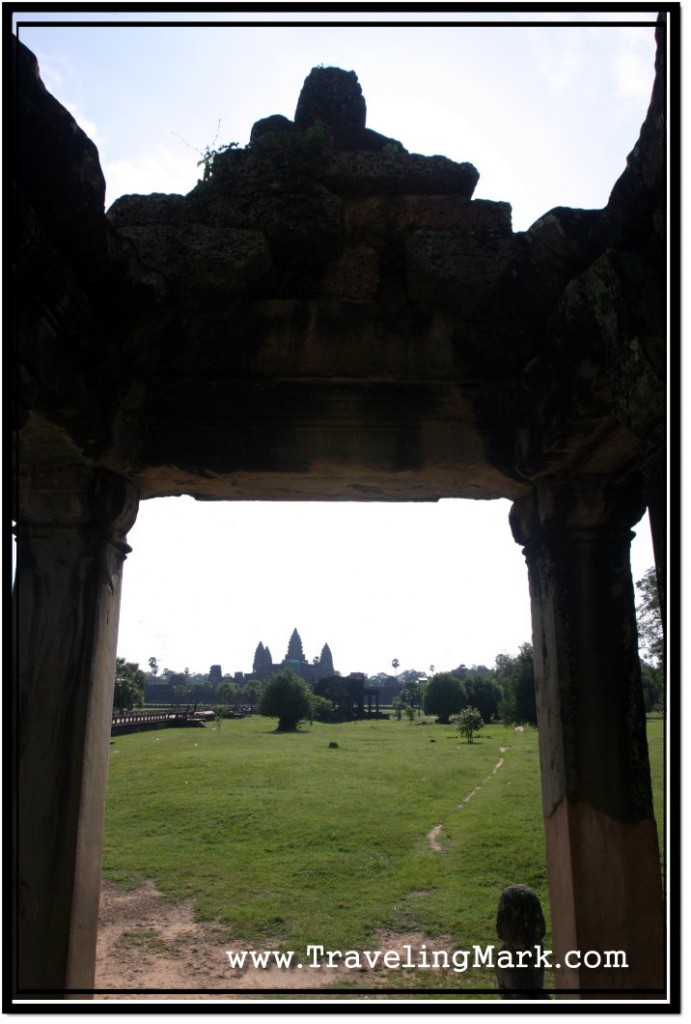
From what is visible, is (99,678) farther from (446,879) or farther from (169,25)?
(446,879)

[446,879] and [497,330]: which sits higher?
[497,330]

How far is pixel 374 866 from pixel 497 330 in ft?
33.2

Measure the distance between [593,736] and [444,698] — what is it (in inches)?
2070

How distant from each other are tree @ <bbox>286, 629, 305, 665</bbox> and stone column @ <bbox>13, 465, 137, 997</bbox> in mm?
127111

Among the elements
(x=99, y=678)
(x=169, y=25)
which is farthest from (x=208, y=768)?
(x=169, y=25)

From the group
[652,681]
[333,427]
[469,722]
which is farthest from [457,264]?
[469,722]

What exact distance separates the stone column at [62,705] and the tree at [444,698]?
52.3 meters

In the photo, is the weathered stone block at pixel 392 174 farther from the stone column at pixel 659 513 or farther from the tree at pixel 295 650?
the tree at pixel 295 650

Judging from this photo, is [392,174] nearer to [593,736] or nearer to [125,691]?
→ [593,736]

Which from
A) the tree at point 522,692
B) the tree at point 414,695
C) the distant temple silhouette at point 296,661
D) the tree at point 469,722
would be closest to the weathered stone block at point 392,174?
the tree at point 522,692

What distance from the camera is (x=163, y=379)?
10.9 feet

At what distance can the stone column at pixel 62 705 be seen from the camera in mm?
2727

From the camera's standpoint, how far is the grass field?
28.7 feet

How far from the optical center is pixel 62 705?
9.62ft
